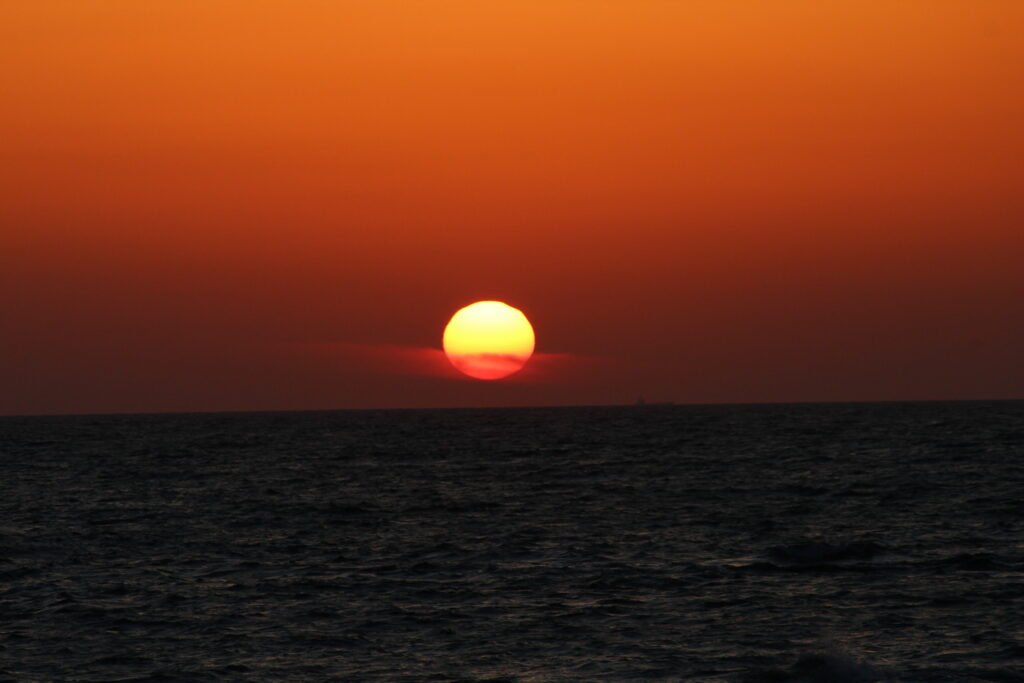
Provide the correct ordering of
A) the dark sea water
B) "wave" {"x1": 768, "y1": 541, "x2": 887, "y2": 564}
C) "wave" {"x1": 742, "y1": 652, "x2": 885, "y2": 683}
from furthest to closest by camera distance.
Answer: "wave" {"x1": 768, "y1": 541, "x2": 887, "y2": 564}, the dark sea water, "wave" {"x1": 742, "y1": 652, "x2": 885, "y2": 683}

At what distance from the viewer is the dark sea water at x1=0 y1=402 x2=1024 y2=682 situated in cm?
2688

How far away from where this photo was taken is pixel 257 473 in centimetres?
8419

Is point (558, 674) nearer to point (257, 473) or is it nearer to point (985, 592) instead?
point (985, 592)

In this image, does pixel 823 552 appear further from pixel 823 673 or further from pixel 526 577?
pixel 823 673

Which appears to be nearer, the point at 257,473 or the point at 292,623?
the point at 292,623

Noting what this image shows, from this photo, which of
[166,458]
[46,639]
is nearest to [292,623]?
[46,639]

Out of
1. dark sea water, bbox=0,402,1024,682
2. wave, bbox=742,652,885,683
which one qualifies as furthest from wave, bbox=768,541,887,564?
wave, bbox=742,652,885,683

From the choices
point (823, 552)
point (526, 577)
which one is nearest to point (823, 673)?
point (526, 577)

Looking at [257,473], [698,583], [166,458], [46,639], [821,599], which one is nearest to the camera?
[46,639]

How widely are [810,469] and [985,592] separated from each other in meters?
44.5

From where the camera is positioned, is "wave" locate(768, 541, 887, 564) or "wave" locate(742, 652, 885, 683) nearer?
"wave" locate(742, 652, 885, 683)

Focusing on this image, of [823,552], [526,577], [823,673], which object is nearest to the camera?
[823,673]

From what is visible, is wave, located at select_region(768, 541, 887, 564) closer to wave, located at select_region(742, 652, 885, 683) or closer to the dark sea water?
the dark sea water

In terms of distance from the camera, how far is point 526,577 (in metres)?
36.6
